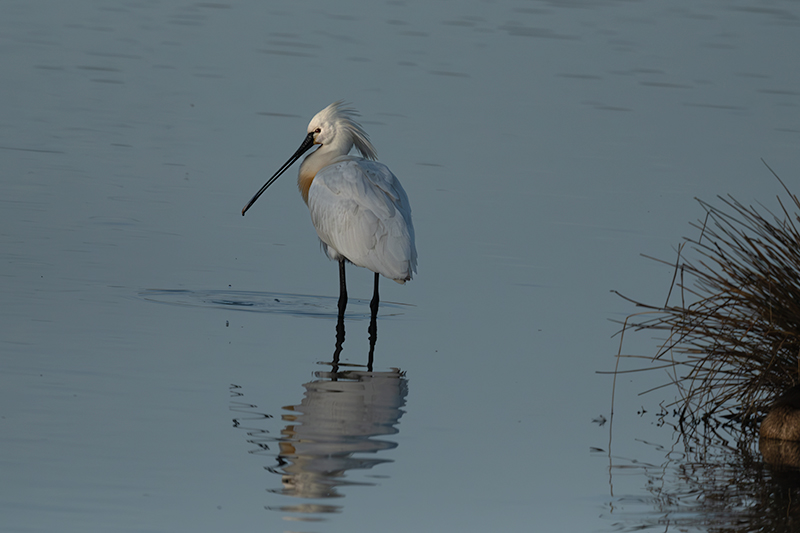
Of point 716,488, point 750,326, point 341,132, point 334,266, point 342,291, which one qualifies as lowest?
point 334,266

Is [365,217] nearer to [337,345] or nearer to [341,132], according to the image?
[337,345]

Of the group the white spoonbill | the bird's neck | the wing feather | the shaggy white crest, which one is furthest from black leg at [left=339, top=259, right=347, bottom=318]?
the shaggy white crest

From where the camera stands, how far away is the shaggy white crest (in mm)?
10266

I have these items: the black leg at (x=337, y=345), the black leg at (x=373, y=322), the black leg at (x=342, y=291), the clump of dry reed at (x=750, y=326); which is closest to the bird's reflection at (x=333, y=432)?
the black leg at (x=337, y=345)

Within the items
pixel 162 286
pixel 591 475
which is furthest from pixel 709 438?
pixel 162 286

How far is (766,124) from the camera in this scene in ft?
51.3

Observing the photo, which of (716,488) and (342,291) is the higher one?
(716,488)

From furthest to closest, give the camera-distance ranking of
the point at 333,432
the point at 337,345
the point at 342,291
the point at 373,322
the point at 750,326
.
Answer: the point at 342,291
the point at 373,322
the point at 337,345
the point at 750,326
the point at 333,432

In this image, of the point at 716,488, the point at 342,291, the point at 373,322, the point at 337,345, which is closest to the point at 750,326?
the point at 716,488

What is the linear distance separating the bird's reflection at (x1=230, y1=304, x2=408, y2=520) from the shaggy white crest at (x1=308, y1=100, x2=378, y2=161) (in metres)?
3.27

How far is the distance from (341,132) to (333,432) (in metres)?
4.74

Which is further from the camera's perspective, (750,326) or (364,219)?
(364,219)

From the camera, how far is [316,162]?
10.3 metres

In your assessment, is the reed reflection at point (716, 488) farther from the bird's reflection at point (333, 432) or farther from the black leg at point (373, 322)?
the black leg at point (373, 322)
